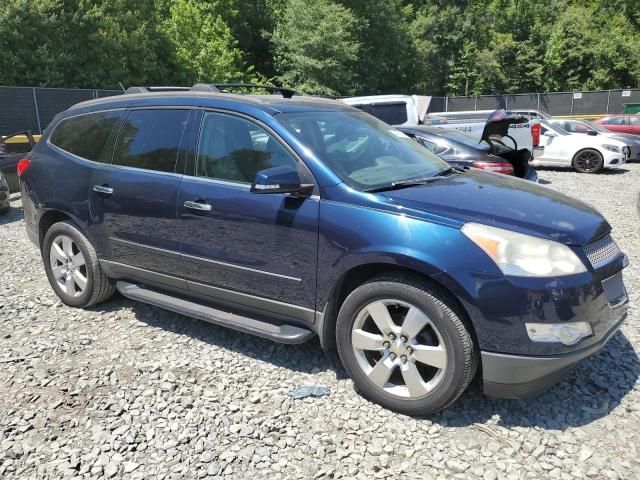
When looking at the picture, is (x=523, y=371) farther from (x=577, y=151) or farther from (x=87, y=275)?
(x=577, y=151)

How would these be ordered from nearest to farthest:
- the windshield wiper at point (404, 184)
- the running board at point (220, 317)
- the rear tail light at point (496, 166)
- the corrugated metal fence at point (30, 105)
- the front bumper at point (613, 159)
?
the windshield wiper at point (404, 184) < the running board at point (220, 317) < the rear tail light at point (496, 166) < the front bumper at point (613, 159) < the corrugated metal fence at point (30, 105)

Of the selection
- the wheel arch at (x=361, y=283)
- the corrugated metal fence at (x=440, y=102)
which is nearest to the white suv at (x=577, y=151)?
the wheel arch at (x=361, y=283)

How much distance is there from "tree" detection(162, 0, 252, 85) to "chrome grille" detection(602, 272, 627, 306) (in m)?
30.9

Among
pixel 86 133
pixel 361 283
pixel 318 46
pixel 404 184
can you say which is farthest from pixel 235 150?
pixel 318 46

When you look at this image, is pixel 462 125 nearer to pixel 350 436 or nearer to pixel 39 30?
pixel 350 436

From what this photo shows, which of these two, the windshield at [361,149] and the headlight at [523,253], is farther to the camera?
the windshield at [361,149]

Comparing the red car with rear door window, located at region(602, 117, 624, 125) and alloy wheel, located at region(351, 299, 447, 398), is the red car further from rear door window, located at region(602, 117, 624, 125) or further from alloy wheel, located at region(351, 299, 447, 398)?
alloy wheel, located at region(351, 299, 447, 398)

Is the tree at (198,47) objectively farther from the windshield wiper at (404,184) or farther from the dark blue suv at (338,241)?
the windshield wiper at (404,184)

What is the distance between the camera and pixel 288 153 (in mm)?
3266

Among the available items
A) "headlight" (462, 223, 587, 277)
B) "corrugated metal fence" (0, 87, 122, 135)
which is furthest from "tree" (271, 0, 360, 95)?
"headlight" (462, 223, 587, 277)

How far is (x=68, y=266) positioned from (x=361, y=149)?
2.75 meters

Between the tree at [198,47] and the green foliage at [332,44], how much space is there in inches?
2.6

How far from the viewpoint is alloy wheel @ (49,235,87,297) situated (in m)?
4.41

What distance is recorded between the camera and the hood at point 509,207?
2.77m
